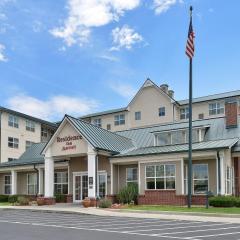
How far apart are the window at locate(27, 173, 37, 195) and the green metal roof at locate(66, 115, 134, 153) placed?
10.1 m

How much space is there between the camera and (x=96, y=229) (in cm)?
1675

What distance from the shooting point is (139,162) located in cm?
3256

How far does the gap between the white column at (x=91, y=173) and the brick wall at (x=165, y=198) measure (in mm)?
3329

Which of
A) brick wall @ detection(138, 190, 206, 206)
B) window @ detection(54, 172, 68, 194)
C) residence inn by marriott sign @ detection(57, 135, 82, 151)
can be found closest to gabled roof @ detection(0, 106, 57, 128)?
window @ detection(54, 172, 68, 194)

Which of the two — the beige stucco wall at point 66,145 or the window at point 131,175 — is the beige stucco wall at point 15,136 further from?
the window at point 131,175

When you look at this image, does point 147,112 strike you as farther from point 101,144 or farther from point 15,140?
point 101,144

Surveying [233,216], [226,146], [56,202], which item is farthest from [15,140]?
[233,216]

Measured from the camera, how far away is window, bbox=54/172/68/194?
38.8 m

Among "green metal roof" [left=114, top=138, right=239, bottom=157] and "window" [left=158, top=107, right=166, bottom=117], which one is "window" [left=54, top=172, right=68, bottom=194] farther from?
"window" [left=158, top=107, right=166, bottom=117]

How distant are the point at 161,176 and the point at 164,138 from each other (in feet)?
17.4

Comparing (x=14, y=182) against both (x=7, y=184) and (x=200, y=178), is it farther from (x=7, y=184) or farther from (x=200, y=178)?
(x=200, y=178)

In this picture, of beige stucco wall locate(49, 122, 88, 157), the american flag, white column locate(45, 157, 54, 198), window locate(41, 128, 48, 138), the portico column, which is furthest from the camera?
window locate(41, 128, 48, 138)

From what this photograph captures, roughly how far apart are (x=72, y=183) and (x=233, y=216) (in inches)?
712

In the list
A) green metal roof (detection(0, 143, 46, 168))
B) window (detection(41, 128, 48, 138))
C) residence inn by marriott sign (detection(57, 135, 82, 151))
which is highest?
window (detection(41, 128, 48, 138))
